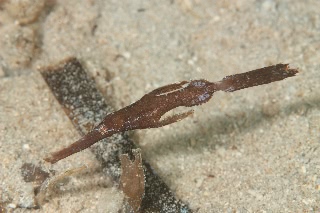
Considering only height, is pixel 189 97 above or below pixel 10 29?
below

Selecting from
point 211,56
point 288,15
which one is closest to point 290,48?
point 288,15

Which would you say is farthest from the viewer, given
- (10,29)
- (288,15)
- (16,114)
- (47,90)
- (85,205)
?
(288,15)

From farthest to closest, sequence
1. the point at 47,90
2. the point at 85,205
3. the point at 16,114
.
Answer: the point at 47,90 → the point at 16,114 → the point at 85,205

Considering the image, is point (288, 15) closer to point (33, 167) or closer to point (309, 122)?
point (309, 122)

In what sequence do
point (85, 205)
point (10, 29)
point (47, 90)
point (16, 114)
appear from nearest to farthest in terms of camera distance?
point (85, 205) → point (16, 114) → point (47, 90) → point (10, 29)

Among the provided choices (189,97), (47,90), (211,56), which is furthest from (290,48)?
(47,90)

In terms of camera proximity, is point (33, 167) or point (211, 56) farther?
point (211, 56)

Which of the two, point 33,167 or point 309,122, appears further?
point 309,122

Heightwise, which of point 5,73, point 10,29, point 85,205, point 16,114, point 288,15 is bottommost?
point 85,205

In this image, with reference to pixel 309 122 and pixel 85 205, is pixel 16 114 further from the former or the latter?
pixel 309 122
